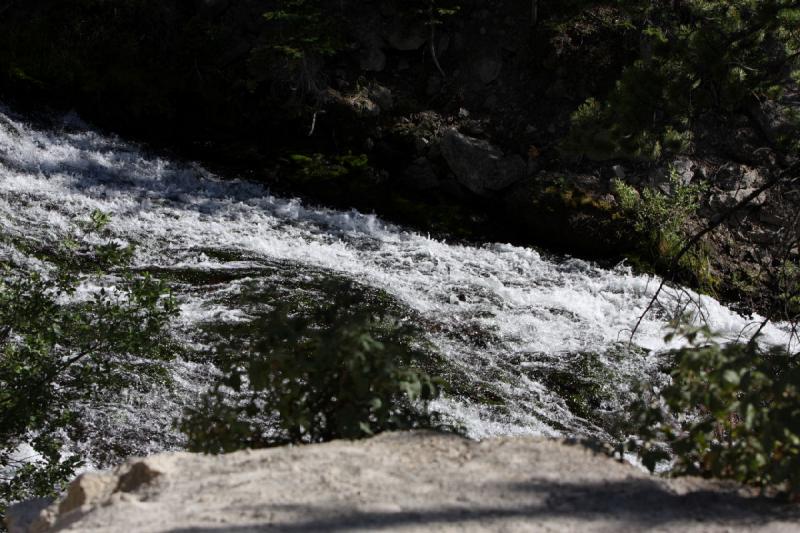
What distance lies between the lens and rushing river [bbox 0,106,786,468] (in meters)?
7.76

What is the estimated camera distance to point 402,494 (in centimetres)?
331

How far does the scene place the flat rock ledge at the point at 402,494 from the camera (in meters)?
3.11

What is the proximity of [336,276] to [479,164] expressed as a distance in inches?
164

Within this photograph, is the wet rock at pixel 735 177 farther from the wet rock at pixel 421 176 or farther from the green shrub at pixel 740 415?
the green shrub at pixel 740 415

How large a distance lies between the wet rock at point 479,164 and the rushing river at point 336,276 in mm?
1550

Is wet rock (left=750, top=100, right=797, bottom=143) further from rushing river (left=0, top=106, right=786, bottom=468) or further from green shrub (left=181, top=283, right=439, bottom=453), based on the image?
green shrub (left=181, top=283, right=439, bottom=453)

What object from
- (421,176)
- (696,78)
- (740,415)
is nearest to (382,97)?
(421,176)

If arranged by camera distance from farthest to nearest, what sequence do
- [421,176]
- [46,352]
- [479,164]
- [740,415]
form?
[421,176] < [479,164] < [46,352] < [740,415]

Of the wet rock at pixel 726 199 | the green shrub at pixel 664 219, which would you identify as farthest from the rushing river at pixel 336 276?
the wet rock at pixel 726 199

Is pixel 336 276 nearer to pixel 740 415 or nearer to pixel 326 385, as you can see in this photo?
pixel 326 385

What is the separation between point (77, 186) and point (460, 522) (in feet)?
32.7

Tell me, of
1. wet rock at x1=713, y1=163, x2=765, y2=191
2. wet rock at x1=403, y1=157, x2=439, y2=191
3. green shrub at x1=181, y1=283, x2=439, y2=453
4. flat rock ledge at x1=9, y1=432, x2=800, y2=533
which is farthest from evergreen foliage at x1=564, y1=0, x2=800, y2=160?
wet rock at x1=403, y1=157, x2=439, y2=191

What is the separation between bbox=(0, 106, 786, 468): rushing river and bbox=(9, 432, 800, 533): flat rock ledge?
3119 millimetres

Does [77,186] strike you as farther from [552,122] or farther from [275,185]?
[552,122]
